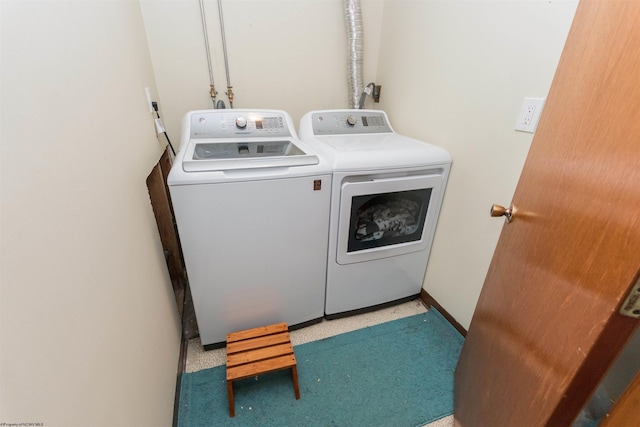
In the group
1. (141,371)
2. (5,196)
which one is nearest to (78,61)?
(5,196)

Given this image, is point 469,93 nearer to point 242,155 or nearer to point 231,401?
point 242,155

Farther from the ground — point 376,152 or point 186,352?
point 376,152

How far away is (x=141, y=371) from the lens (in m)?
0.86

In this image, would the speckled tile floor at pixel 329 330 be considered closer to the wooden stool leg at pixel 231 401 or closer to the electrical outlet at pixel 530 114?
the wooden stool leg at pixel 231 401

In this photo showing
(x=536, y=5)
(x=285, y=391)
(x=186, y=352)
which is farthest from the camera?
(x=186, y=352)

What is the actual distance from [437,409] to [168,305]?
4.21 feet

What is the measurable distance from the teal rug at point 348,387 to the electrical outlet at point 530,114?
3.70 feet

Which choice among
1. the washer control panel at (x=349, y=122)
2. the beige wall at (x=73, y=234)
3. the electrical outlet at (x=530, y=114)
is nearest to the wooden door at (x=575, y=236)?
the electrical outlet at (x=530, y=114)

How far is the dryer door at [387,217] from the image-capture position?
136cm

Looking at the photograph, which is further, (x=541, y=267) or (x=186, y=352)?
(x=186, y=352)

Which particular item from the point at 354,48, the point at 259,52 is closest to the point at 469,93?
the point at 354,48

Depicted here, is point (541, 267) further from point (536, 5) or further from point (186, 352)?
point (186, 352)

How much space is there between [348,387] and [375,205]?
2.95 ft

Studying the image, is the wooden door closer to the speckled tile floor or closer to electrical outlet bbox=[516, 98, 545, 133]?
electrical outlet bbox=[516, 98, 545, 133]
